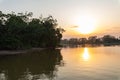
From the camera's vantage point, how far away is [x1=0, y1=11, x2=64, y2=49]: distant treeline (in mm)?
52241

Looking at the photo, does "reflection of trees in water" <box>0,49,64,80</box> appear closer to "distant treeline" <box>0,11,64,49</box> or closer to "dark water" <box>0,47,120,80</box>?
"dark water" <box>0,47,120,80</box>

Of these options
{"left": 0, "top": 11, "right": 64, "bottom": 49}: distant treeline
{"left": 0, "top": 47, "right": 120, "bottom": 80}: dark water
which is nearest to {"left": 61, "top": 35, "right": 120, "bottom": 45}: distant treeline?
{"left": 0, "top": 11, "right": 64, "bottom": 49}: distant treeline

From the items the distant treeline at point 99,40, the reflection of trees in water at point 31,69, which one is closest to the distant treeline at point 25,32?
the reflection of trees in water at point 31,69

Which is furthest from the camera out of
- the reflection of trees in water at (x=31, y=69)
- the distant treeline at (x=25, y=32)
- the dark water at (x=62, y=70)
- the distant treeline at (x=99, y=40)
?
the distant treeline at (x=99, y=40)

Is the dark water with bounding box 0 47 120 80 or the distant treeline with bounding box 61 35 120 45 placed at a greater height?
the distant treeline with bounding box 61 35 120 45

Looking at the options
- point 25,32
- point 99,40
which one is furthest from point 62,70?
point 99,40

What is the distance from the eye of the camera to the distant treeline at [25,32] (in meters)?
52.2

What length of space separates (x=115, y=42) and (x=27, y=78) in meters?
160

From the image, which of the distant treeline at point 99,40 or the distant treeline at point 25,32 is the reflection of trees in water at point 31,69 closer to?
the distant treeline at point 25,32

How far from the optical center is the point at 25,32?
64.1 meters

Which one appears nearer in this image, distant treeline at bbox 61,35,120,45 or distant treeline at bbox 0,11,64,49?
distant treeline at bbox 0,11,64,49

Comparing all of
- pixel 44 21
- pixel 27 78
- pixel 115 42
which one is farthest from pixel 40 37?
pixel 115 42

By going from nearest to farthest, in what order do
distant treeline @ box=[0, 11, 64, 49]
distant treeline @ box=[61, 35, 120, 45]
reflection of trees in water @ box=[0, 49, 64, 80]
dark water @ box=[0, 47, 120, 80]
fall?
dark water @ box=[0, 47, 120, 80] → reflection of trees in water @ box=[0, 49, 64, 80] → distant treeline @ box=[0, 11, 64, 49] → distant treeline @ box=[61, 35, 120, 45]

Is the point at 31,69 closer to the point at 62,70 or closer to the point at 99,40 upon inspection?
the point at 62,70
